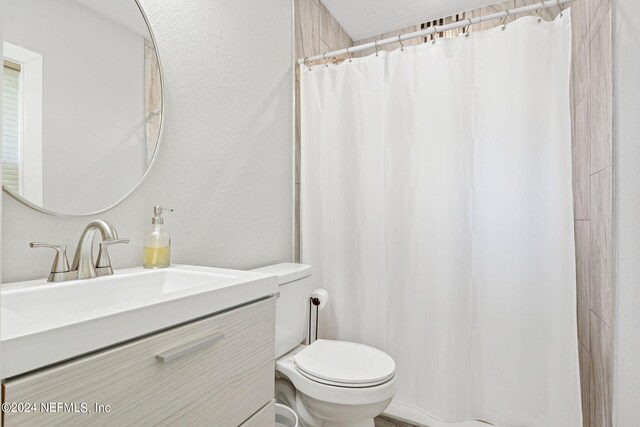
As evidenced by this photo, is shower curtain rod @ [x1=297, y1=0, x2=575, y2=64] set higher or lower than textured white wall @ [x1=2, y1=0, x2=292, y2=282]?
higher

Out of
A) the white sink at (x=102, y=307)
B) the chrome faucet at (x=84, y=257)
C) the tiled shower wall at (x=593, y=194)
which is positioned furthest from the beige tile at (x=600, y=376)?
the chrome faucet at (x=84, y=257)

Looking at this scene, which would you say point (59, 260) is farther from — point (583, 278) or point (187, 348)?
point (583, 278)

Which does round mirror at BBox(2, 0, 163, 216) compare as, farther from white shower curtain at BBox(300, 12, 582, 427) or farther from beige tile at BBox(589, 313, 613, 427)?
beige tile at BBox(589, 313, 613, 427)

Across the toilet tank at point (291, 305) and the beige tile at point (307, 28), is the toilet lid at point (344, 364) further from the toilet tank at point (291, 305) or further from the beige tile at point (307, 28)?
the beige tile at point (307, 28)

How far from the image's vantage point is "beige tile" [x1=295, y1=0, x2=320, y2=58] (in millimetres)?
2061

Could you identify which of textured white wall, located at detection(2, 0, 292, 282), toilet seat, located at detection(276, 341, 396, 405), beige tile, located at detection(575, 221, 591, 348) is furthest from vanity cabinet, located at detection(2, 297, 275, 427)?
beige tile, located at detection(575, 221, 591, 348)

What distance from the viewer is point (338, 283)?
6.23 ft

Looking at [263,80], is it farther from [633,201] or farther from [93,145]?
[633,201]

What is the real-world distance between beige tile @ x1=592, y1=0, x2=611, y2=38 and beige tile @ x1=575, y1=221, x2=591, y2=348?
2.69 feet

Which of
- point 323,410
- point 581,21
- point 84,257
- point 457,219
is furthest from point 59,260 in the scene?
point 581,21

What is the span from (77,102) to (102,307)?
584mm

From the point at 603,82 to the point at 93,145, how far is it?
181 centimetres

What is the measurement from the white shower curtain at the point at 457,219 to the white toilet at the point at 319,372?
0.28 m

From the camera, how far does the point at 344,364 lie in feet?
4.86
